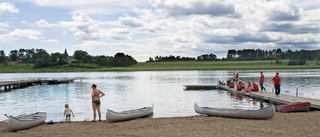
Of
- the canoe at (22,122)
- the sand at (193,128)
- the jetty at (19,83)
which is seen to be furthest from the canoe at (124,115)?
the jetty at (19,83)

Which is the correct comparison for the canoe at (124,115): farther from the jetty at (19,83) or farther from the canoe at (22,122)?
the jetty at (19,83)

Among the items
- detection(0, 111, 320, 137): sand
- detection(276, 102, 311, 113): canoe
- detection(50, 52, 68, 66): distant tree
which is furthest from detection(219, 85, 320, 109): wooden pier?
detection(50, 52, 68, 66): distant tree

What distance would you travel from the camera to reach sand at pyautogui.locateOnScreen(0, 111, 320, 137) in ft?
54.1

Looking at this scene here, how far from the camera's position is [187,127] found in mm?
18312

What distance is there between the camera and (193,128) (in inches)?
706

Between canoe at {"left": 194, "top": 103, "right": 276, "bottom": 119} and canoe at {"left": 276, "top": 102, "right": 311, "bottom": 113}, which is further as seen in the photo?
canoe at {"left": 276, "top": 102, "right": 311, "bottom": 113}

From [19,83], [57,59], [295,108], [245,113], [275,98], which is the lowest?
[19,83]

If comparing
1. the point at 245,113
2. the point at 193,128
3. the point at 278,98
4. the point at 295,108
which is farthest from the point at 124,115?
the point at 278,98

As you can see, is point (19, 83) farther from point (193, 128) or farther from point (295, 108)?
point (193, 128)

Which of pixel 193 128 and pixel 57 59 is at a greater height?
pixel 57 59

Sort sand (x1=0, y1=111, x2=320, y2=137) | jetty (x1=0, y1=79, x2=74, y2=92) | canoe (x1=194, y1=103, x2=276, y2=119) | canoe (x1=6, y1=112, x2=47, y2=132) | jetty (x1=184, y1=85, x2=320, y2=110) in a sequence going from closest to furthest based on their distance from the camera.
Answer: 1. sand (x1=0, y1=111, x2=320, y2=137)
2. canoe (x1=6, y1=112, x2=47, y2=132)
3. canoe (x1=194, y1=103, x2=276, y2=119)
4. jetty (x1=184, y1=85, x2=320, y2=110)
5. jetty (x1=0, y1=79, x2=74, y2=92)

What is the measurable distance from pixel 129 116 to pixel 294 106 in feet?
33.8

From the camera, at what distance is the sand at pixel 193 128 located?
650 inches

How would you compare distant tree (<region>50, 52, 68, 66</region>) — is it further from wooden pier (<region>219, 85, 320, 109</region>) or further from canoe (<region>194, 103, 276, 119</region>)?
canoe (<region>194, 103, 276, 119</region>)
